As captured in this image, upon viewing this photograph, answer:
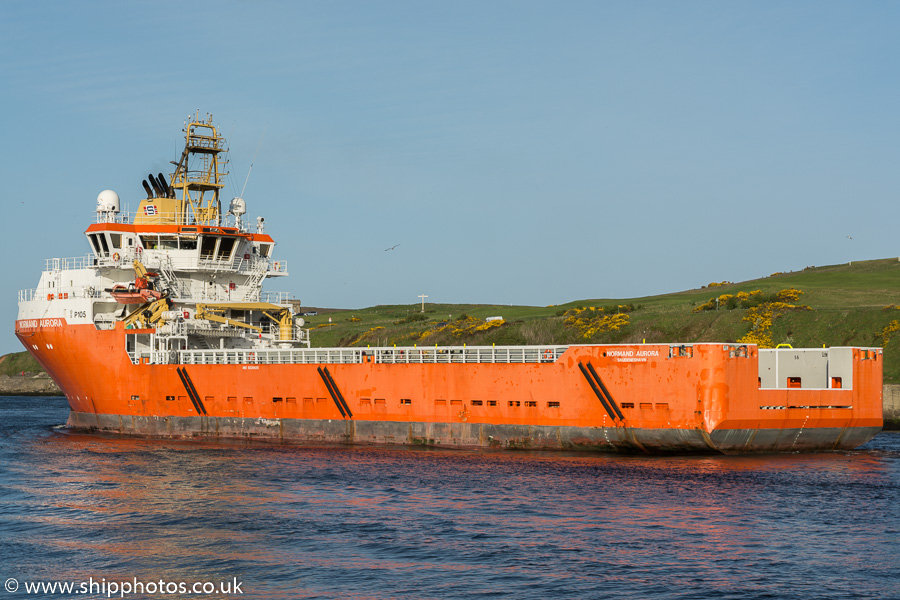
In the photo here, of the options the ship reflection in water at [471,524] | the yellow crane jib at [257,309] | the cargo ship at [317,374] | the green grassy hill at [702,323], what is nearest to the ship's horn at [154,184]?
the cargo ship at [317,374]

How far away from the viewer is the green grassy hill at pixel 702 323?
6369 cm

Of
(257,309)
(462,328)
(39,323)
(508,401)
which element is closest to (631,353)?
(508,401)

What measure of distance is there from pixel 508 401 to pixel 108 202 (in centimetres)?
2423

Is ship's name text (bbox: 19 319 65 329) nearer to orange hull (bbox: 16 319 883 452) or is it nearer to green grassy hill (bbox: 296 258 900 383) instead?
orange hull (bbox: 16 319 883 452)

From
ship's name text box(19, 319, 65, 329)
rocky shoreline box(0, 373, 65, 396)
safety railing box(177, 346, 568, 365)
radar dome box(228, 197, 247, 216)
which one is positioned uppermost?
radar dome box(228, 197, 247, 216)

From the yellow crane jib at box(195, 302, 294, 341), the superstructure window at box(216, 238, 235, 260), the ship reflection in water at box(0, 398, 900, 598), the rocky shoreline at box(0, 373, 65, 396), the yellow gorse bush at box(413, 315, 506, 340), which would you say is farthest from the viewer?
the rocky shoreline at box(0, 373, 65, 396)

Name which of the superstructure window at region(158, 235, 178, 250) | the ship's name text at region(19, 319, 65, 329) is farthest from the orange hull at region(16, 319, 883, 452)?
the superstructure window at region(158, 235, 178, 250)

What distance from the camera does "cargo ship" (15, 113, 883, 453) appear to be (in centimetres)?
3136

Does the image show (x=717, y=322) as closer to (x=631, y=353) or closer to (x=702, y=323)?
(x=702, y=323)

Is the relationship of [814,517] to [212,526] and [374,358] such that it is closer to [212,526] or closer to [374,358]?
[212,526]

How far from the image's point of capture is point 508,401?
34.5 meters

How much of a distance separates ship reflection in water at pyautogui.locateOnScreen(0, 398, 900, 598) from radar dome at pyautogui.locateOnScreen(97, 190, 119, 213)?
1627 centimetres

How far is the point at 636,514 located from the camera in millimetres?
22984

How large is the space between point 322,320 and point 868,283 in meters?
74.2
